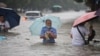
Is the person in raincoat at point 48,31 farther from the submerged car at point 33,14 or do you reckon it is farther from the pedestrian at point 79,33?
the submerged car at point 33,14

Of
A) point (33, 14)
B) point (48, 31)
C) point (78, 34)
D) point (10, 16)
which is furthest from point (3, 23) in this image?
point (33, 14)

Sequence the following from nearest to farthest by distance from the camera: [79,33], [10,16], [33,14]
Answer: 1. [79,33]
2. [10,16]
3. [33,14]

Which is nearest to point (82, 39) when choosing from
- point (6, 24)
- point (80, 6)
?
point (6, 24)

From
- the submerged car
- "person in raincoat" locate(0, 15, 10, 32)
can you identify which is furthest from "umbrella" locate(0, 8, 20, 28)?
the submerged car

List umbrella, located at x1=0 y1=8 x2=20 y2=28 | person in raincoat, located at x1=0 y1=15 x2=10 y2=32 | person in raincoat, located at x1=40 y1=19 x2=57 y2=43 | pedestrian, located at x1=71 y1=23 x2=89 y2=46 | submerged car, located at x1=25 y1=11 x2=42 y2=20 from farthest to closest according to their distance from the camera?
submerged car, located at x1=25 y1=11 x2=42 y2=20
umbrella, located at x1=0 y1=8 x2=20 y2=28
person in raincoat, located at x1=0 y1=15 x2=10 y2=32
person in raincoat, located at x1=40 y1=19 x2=57 y2=43
pedestrian, located at x1=71 y1=23 x2=89 y2=46

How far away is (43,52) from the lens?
12359mm

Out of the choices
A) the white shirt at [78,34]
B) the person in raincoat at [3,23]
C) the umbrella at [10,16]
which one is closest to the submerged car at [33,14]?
the umbrella at [10,16]

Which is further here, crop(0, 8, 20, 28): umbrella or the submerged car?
the submerged car

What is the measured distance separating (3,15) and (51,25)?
539cm

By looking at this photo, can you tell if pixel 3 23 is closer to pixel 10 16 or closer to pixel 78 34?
pixel 10 16

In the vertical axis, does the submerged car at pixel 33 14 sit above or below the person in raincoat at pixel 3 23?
below

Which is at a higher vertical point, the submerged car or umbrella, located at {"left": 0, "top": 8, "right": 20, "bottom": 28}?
umbrella, located at {"left": 0, "top": 8, "right": 20, "bottom": 28}

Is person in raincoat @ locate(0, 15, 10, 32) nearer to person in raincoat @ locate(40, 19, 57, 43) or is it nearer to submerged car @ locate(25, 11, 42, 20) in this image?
person in raincoat @ locate(40, 19, 57, 43)

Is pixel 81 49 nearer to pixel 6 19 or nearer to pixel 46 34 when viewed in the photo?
pixel 46 34
